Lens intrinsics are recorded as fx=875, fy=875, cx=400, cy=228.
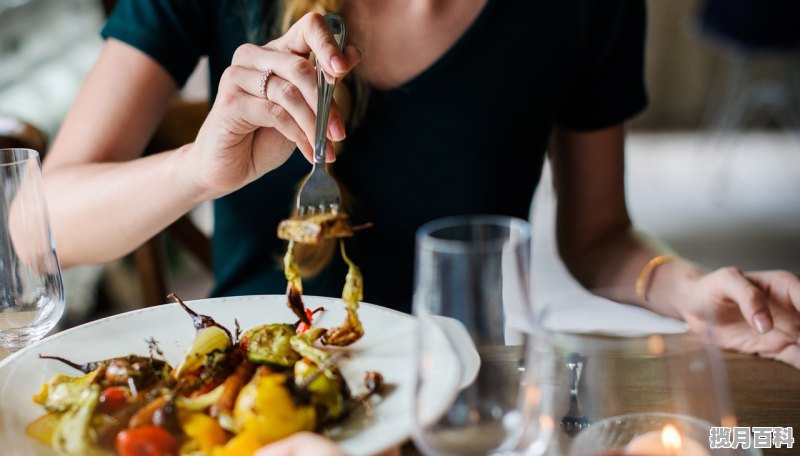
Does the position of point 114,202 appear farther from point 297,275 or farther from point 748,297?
point 748,297

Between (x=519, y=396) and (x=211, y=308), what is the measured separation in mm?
328

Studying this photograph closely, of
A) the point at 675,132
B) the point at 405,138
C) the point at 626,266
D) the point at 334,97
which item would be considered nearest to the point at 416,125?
the point at 405,138

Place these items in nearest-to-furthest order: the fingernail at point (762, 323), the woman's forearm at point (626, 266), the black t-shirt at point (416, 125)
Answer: the fingernail at point (762, 323), the woman's forearm at point (626, 266), the black t-shirt at point (416, 125)

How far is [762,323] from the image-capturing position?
2.34 feet

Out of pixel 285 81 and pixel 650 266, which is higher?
pixel 285 81

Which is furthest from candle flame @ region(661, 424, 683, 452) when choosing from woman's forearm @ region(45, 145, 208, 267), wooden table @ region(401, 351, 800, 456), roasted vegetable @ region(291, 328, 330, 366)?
woman's forearm @ region(45, 145, 208, 267)

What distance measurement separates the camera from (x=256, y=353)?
580 millimetres

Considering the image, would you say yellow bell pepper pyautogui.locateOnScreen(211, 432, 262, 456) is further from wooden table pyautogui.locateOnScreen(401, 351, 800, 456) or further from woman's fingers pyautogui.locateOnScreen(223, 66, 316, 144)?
woman's fingers pyautogui.locateOnScreen(223, 66, 316, 144)

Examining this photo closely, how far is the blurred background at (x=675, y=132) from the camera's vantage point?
→ 198cm

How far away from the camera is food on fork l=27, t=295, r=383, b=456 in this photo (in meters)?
0.50

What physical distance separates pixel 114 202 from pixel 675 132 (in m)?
3.50

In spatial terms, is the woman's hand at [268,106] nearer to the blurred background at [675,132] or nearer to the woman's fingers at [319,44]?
the woman's fingers at [319,44]

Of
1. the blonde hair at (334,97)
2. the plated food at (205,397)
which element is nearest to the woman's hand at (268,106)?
the plated food at (205,397)

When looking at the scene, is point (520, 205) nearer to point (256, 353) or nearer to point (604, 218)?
point (604, 218)
